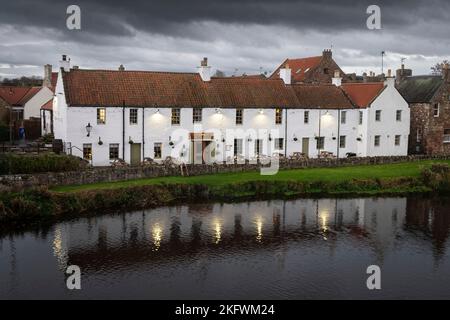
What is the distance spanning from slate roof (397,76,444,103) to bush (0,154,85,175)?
125 feet

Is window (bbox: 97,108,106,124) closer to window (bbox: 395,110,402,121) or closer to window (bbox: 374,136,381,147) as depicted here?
window (bbox: 374,136,381,147)

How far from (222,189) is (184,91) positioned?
11978mm

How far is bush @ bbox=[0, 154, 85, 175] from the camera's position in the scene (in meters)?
37.4

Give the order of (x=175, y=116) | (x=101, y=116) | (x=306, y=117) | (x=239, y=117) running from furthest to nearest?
(x=306, y=117), (x=239, y=117), (x=175, y=116), (x=101, y=116)

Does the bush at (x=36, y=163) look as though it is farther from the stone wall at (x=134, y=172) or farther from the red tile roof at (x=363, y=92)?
the red tile roof at (x=363, y=92)

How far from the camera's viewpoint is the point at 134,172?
41219 millimetres

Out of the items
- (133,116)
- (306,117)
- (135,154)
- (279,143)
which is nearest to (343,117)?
(306,117)

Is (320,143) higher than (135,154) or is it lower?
higher

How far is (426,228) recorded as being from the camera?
33969 millimetres

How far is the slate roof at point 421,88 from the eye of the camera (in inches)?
2358

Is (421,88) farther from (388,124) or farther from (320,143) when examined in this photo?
(320,143)
